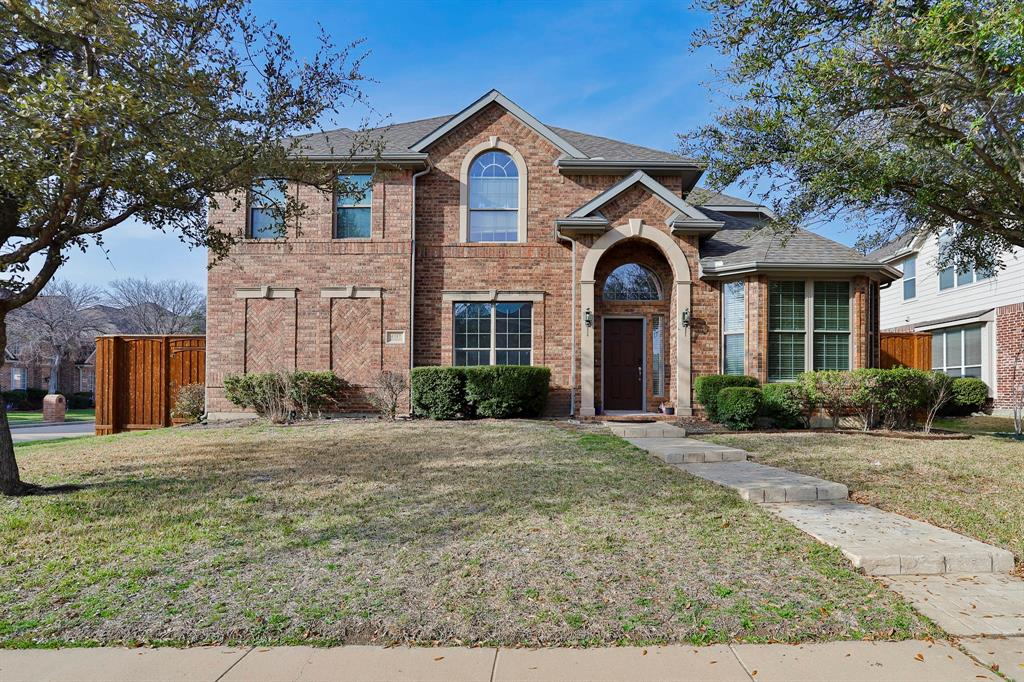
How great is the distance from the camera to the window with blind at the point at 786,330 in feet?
41.2

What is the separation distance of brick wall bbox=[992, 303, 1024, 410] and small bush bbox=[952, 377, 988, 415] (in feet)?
2.12

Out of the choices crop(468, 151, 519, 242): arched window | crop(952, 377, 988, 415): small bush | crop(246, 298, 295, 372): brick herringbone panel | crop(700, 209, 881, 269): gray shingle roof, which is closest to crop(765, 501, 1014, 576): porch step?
crop(700, 209, 881, 269): gray shingle roof

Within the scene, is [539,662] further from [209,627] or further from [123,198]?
[123,198]

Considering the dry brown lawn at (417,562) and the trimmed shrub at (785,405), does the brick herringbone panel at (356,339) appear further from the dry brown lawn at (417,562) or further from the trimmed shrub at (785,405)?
the trimmed shrub at (785,405)

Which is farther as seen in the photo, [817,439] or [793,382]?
[793,382]

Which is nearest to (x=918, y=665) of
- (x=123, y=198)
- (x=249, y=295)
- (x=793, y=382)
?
(x=123, y=198)

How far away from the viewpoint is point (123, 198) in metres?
7.27

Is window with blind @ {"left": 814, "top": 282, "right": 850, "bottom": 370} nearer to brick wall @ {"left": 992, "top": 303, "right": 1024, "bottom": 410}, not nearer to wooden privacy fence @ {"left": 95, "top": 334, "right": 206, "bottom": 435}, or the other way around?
brick wall @ {"left": 992, "top": 303, "right": 1024, "bottom": 410}

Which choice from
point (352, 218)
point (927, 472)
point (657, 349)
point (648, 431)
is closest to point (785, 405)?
point (648, 431)

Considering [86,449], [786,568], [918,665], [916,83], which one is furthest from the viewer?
[86,449]

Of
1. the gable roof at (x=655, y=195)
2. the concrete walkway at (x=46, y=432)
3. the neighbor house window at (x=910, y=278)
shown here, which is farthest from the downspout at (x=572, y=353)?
the neighbor house window at (x=910, y=278)

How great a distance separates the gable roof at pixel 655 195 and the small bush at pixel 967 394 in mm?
9102

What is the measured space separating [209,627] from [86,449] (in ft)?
26.0

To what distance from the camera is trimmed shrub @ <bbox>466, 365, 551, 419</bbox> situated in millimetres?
12367
